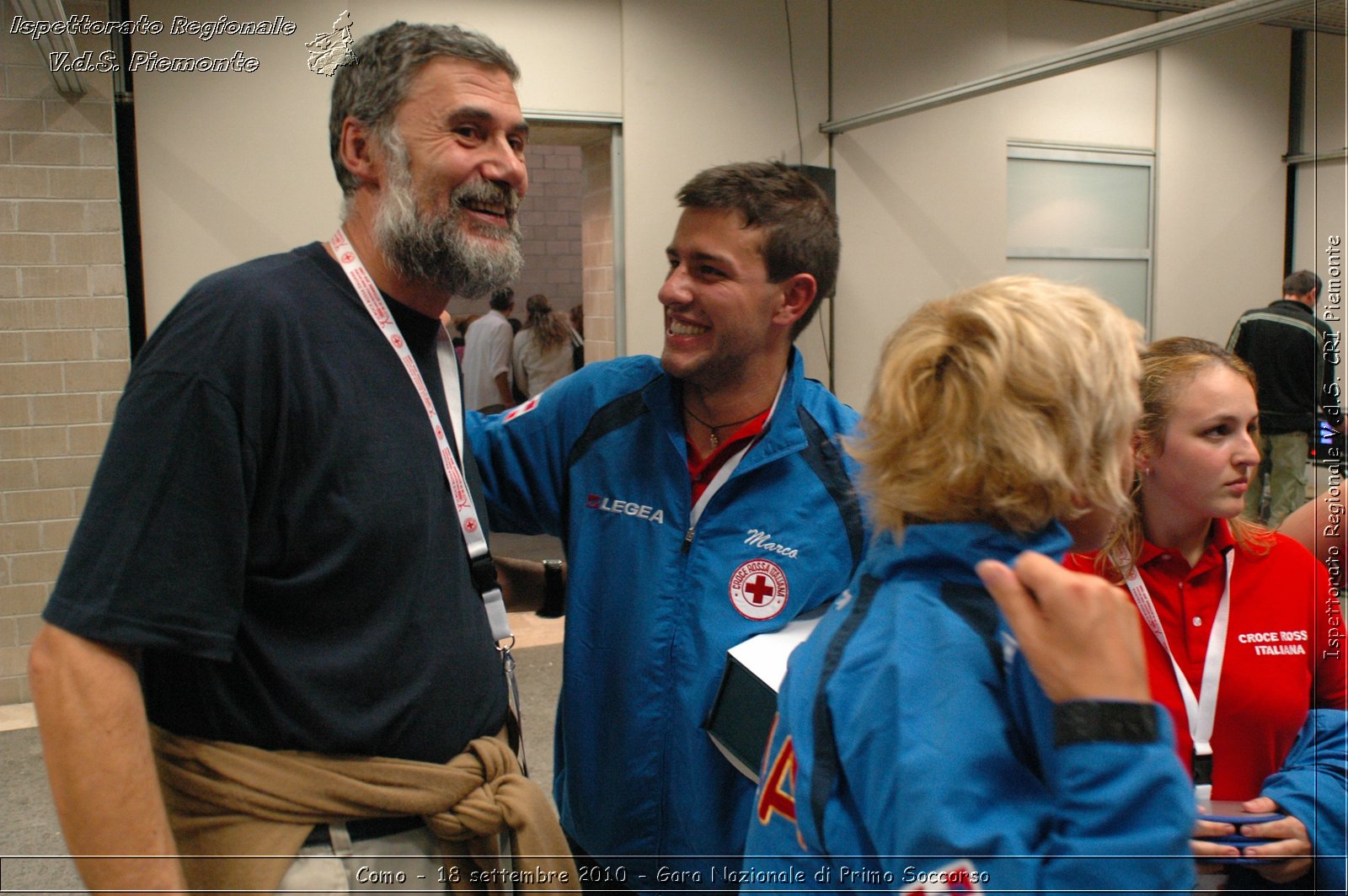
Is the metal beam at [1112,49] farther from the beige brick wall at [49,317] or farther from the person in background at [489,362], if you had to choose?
the beige brick wall at [49,317]

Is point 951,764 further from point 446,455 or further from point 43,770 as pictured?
point 43,770

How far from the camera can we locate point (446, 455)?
4.17 ft

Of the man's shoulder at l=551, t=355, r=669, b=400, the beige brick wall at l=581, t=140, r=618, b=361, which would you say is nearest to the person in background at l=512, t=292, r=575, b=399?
the beige brick wall at l=581, t=140, r=618, b=361

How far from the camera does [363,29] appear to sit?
15.5 ft

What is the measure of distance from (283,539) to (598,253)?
486 centimetres

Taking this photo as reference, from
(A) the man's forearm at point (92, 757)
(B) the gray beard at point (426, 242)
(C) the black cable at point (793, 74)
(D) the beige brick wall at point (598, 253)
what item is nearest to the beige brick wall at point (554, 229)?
(D) the beige brick wall at point (598, 253)

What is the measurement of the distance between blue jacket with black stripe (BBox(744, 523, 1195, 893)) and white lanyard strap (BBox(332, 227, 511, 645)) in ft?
1.63

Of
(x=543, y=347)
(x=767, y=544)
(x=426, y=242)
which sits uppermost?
(x=543, y=347)

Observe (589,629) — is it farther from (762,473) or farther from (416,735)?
(416,735)

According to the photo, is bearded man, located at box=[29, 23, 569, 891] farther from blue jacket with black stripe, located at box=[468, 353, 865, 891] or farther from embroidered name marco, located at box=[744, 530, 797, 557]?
embroidered name marco, located at box=[744, 530, 797, 557]

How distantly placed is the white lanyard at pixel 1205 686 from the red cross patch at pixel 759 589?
64 cm

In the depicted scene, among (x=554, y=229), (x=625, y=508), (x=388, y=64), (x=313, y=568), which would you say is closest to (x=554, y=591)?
(x=625, y=508)

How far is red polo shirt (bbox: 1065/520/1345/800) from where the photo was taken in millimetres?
1513

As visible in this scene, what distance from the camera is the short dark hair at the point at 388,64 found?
1301 mm
